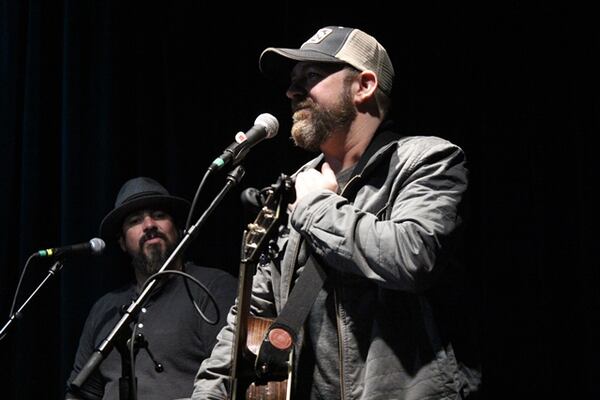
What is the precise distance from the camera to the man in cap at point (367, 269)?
2014 millimetres

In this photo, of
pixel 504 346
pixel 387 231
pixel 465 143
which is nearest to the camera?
pixel 387 231

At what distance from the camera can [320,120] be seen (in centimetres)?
246

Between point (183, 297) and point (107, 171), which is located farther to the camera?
point (107, 171)

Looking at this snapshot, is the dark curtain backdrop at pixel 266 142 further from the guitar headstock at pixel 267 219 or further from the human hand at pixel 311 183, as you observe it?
the guitar headstock at pixel 267 219

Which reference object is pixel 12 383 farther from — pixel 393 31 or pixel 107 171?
pixel 393 31

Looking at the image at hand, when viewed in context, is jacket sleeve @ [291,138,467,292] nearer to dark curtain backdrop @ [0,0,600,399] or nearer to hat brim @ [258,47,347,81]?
hat brim @ [258,47,347,81]

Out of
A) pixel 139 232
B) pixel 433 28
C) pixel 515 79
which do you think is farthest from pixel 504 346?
pixel 139 232

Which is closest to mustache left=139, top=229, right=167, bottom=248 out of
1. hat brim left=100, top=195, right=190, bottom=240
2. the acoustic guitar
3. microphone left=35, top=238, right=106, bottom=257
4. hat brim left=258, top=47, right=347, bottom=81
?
hat brim left=100, top=195, right=190, bottom=240

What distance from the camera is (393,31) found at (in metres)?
3.39

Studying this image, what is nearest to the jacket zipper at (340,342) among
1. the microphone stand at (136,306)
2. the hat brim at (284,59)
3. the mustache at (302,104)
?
the microphone stand at (136,306)

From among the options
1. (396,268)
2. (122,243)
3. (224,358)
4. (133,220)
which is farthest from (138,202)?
(396,268)

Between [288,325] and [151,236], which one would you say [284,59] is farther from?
[151,236]

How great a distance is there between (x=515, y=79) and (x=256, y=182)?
4.19ft

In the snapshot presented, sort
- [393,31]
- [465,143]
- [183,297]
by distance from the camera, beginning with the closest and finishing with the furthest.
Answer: [465,143]
[393,31]
[183,297]
